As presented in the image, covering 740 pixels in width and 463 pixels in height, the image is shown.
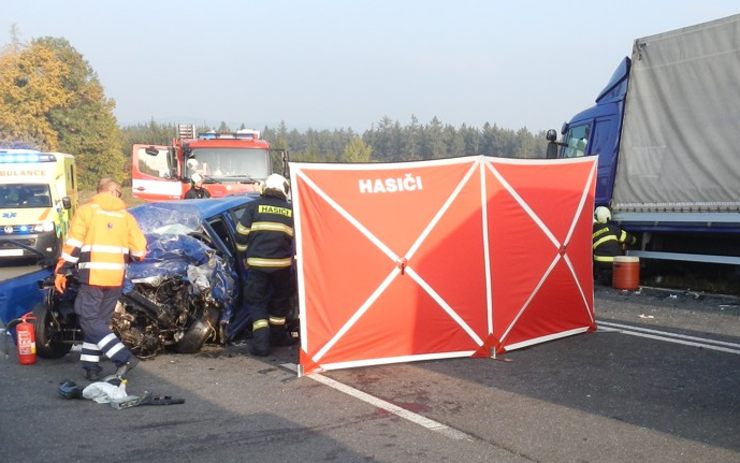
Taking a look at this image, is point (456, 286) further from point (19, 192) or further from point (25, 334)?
point (19, 192)

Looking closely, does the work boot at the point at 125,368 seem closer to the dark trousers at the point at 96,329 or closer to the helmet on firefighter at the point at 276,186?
the dark trousers at the point at 96,329

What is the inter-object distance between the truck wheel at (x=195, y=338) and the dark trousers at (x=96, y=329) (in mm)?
995

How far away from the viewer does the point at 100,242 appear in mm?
6059

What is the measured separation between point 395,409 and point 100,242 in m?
2.92

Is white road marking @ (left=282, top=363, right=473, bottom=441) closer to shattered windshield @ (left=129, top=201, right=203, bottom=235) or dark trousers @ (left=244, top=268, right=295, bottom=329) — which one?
dark trousers @ (left=244, top=268, right=295, bottom=329)

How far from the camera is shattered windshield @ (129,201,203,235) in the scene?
25.3ft

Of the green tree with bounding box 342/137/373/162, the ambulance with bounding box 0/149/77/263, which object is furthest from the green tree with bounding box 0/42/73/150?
the ambulance with bounding box 0/149/77/263

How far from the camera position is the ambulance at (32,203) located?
53.6 feet

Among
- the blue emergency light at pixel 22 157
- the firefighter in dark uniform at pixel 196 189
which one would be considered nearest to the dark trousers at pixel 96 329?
the firefighter in dark uniform at pixel 196 189

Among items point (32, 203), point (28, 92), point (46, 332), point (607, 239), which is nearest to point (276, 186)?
point (46, 332)

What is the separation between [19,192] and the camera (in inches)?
673

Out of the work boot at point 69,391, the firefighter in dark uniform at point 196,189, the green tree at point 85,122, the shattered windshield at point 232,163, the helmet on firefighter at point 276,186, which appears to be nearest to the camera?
the work boot at point 69,391

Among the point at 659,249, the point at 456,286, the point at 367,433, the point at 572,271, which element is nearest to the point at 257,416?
the point at 367,433

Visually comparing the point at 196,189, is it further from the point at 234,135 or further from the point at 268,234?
the point at 268,234
